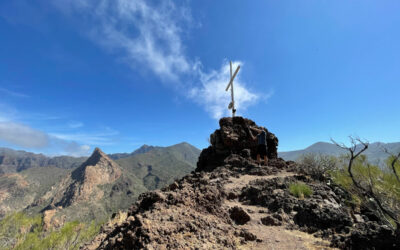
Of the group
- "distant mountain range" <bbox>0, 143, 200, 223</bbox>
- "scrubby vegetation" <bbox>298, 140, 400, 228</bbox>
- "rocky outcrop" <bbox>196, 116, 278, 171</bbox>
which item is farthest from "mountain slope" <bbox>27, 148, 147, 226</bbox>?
"scrubby vegetation" <bbox>298, 140, 400, 228</bbox>

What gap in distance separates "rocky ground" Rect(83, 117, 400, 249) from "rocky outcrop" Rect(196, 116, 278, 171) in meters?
6.89

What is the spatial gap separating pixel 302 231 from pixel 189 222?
2.61 meters

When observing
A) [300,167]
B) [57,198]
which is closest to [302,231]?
[300,167]

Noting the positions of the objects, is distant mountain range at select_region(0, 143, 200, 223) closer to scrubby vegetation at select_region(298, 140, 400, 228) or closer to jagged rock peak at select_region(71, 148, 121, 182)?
jagged rock peak at select_region(71, 148, 121, 182)

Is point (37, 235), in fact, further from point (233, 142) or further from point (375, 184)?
point (375, 184)

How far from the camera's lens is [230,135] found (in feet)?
49.0

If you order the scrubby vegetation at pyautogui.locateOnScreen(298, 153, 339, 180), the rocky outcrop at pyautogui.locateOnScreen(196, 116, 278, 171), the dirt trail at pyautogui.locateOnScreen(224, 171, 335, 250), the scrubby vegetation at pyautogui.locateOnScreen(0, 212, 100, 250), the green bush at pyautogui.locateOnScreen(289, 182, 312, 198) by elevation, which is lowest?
the scrubby vegetation at pyautogui.locateOnScreen(0, 212, 100, 250)

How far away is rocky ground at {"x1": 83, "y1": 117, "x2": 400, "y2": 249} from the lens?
3.29 meters

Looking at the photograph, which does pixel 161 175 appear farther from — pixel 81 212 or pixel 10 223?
pixel 10 223

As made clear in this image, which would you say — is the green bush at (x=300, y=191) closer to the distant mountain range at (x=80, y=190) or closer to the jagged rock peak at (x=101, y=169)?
the distant mountain range at (x=80, y=190)

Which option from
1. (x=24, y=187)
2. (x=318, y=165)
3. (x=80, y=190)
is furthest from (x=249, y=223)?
(x=24, y=187)

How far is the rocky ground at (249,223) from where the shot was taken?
3289 millimetres

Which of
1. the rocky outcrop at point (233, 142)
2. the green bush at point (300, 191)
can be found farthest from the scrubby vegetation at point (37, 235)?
the green bush at point (300, 191)

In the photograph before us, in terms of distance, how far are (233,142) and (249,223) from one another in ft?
33.2
